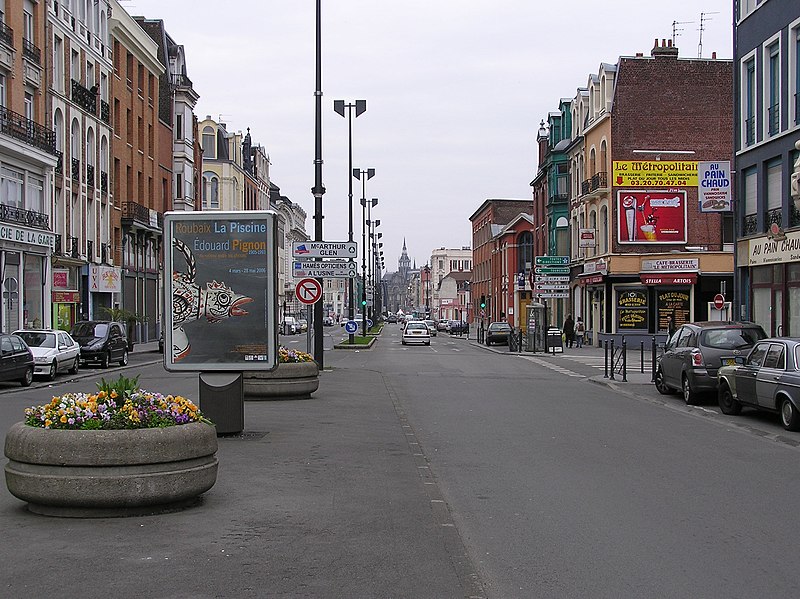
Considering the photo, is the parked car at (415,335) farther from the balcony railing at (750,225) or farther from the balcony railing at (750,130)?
the balcony railing at (750,130)

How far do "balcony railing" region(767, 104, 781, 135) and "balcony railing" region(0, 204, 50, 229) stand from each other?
85.9ft

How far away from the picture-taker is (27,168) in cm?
3831

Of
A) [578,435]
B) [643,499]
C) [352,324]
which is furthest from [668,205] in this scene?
[643,499]

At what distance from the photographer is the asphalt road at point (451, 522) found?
6.18m

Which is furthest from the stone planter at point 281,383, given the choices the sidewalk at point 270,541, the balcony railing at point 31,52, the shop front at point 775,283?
the balcony railing at point 31,52

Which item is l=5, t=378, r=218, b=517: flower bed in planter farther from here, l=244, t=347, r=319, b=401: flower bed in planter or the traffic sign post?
the traffic sign post

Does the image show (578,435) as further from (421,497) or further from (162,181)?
(162,181)

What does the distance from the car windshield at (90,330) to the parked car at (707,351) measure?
67.2 feet

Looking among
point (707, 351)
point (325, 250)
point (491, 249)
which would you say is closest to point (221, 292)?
point (707, 351)

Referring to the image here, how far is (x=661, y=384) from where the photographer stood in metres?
22.8

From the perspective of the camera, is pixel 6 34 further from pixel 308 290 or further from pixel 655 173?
pixel 655 173

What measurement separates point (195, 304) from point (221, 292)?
1.23 ft

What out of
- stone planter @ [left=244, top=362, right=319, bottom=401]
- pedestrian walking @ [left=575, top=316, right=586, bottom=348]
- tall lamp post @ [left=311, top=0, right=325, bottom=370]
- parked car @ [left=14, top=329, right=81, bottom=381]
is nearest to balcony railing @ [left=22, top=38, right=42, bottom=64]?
parked car @ [left=14, top=329, right=81, bottom=381]

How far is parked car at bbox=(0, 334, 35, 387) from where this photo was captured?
23.5 metres
